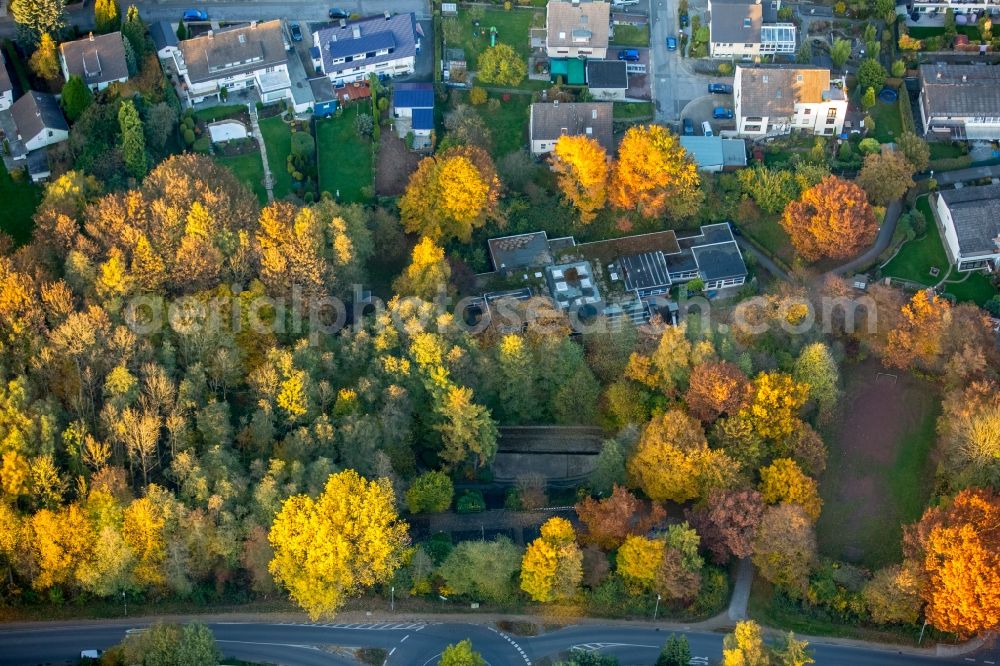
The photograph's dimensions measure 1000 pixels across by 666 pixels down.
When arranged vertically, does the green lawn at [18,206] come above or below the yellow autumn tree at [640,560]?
above

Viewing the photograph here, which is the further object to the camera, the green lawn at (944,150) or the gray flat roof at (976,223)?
the green lawn at (944,150)

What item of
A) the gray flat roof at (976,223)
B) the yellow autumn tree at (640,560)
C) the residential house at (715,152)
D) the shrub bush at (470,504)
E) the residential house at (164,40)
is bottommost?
the yellow autumn tree at (640,560)

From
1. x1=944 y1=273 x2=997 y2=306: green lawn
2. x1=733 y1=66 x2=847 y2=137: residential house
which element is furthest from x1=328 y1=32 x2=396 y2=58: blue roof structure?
x1=944 y1=273 x2=997 y2=306: green lawn

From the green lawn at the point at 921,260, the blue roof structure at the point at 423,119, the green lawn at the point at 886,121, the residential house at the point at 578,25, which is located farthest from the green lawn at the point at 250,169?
the green lawn at the point at 886,121

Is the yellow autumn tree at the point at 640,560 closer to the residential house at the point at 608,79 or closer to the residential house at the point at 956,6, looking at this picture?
the residential house at the point at 608,79

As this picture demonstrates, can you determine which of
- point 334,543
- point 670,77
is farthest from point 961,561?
point 670,77

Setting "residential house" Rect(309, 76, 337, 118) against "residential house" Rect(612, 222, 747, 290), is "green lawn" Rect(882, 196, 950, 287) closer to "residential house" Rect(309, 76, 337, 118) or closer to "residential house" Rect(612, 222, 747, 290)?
"residential house" Rect(612, 222, 747, 290)
